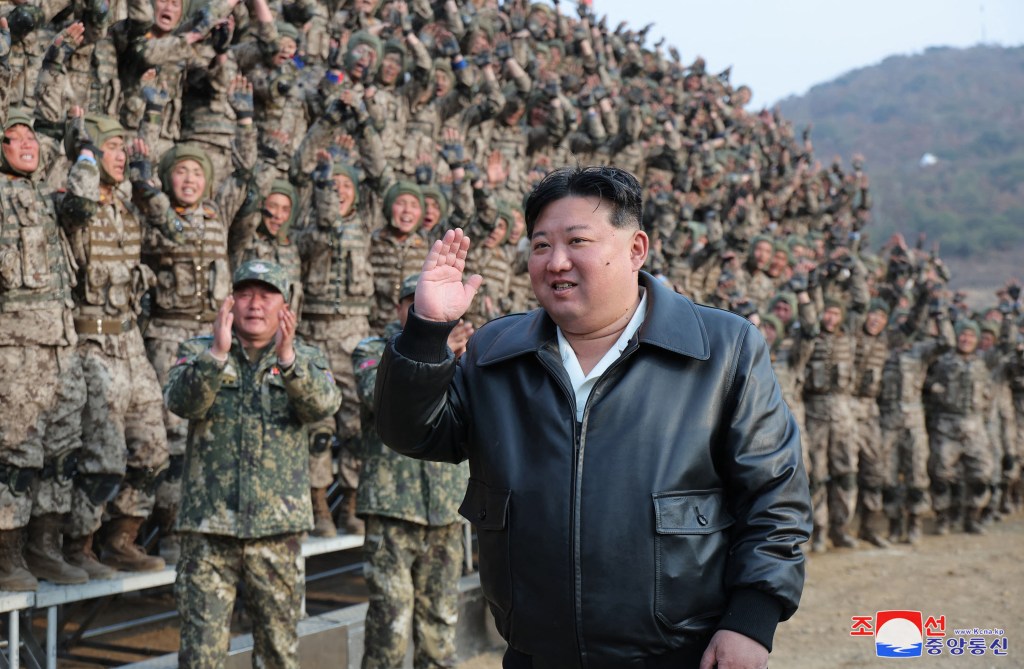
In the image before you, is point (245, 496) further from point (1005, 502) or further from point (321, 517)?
point (1005, 502)

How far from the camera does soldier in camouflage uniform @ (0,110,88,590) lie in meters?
4.81

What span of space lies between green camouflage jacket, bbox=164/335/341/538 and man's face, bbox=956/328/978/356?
8.58 meters

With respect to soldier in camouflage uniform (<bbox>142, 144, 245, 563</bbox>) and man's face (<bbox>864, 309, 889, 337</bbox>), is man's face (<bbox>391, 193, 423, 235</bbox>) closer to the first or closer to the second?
soldier in camouflage uniform (<bbox>142, 144, 245, 563</bbox>)

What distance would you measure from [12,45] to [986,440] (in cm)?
986

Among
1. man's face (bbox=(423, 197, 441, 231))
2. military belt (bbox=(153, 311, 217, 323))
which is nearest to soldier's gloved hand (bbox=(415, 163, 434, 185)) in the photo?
man's face (bbox=(423, 197, 441, 231))

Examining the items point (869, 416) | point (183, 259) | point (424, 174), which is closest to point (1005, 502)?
point (869, 416)

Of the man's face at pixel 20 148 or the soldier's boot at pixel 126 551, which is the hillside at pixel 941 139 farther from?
the man's face at pixel 20 148

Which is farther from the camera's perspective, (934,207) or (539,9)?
(934,207)

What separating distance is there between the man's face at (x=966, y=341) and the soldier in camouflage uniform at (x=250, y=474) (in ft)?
28.2

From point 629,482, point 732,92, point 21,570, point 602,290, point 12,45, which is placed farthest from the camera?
point 732,92

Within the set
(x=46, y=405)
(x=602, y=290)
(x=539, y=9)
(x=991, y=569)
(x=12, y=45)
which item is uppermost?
(x=539, y=9)

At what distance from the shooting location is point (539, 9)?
17797 mm

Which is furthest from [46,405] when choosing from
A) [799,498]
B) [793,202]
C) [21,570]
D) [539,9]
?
[793,202]

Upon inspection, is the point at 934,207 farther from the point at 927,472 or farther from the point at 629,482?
the point at 629,482
